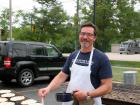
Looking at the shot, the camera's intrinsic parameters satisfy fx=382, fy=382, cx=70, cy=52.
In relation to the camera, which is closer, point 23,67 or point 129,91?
point 129,91

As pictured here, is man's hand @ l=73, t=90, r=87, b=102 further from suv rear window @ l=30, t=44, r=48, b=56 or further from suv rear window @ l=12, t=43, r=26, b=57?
suv rear window @ l=30, t=44, r=48, b=56

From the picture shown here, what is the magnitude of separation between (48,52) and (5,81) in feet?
6.56

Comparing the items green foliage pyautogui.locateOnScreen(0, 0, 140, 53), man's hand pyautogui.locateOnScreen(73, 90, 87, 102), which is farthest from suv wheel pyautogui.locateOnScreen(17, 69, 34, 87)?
green foliage pyautogui.locateOnScreen(0, 0, 140, 53)

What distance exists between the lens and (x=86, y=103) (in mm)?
3678

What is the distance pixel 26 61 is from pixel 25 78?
61 centimetres

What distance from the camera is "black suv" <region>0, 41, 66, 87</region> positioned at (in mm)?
13234

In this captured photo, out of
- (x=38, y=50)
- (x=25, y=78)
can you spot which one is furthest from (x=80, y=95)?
(x=38, y=50)

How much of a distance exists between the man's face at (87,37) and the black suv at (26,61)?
378 inches

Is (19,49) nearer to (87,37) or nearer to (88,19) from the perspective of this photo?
(87,37)

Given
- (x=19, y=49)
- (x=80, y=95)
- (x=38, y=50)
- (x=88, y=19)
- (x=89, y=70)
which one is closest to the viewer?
(x=80, y=95)

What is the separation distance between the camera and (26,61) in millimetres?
13750

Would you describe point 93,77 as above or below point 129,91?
above

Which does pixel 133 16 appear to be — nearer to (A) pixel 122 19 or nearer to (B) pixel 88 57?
(A) pixel 122 19

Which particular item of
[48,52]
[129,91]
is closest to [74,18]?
[48,52]
